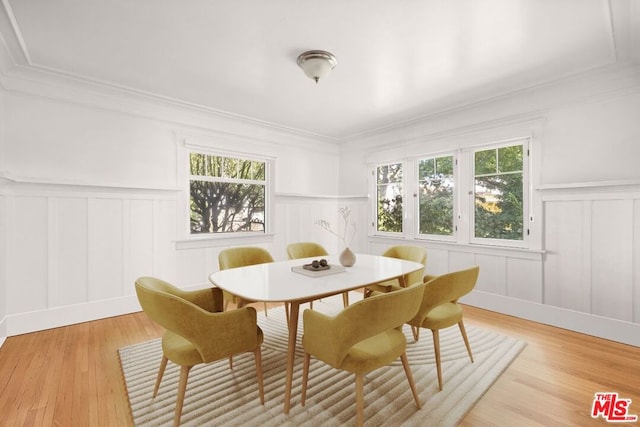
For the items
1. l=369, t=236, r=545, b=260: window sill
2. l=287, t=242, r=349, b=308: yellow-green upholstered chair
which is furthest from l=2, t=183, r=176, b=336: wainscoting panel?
l=369, t=236, r=545, b=260: window sill

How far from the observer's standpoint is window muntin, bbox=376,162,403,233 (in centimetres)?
484

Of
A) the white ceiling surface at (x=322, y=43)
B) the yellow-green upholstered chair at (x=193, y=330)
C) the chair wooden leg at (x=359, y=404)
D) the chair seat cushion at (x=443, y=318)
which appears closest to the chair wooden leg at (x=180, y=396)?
the yellow-green upholstered chair at (x=193, y=330)

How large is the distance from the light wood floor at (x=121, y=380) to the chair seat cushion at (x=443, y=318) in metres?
0.49

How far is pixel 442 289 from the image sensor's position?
1960 mm

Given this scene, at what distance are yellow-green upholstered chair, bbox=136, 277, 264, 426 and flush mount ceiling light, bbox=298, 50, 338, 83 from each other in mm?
2059

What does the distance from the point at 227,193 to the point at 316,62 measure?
2.50 metres

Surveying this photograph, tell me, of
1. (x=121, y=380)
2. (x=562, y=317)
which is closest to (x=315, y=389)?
(x=121, y=380)

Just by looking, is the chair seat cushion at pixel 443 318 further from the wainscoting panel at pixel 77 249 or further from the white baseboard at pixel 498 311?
the wainscoting panel at pixel 77 249

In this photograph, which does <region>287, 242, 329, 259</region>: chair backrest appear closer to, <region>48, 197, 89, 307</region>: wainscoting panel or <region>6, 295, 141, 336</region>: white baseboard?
<region>6, 295, 141, 336</region>: white baseboard

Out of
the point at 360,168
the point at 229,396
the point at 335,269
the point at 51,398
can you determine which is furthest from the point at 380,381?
the point at 360,168

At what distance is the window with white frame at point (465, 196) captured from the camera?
3.56 metres

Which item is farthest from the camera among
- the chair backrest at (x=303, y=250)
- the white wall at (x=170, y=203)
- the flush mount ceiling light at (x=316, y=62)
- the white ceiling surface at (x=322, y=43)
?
the chair backrest at (x=303, y=250)

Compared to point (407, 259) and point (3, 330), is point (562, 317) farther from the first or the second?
point (3, 330)

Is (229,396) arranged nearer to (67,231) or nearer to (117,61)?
(67,231)
